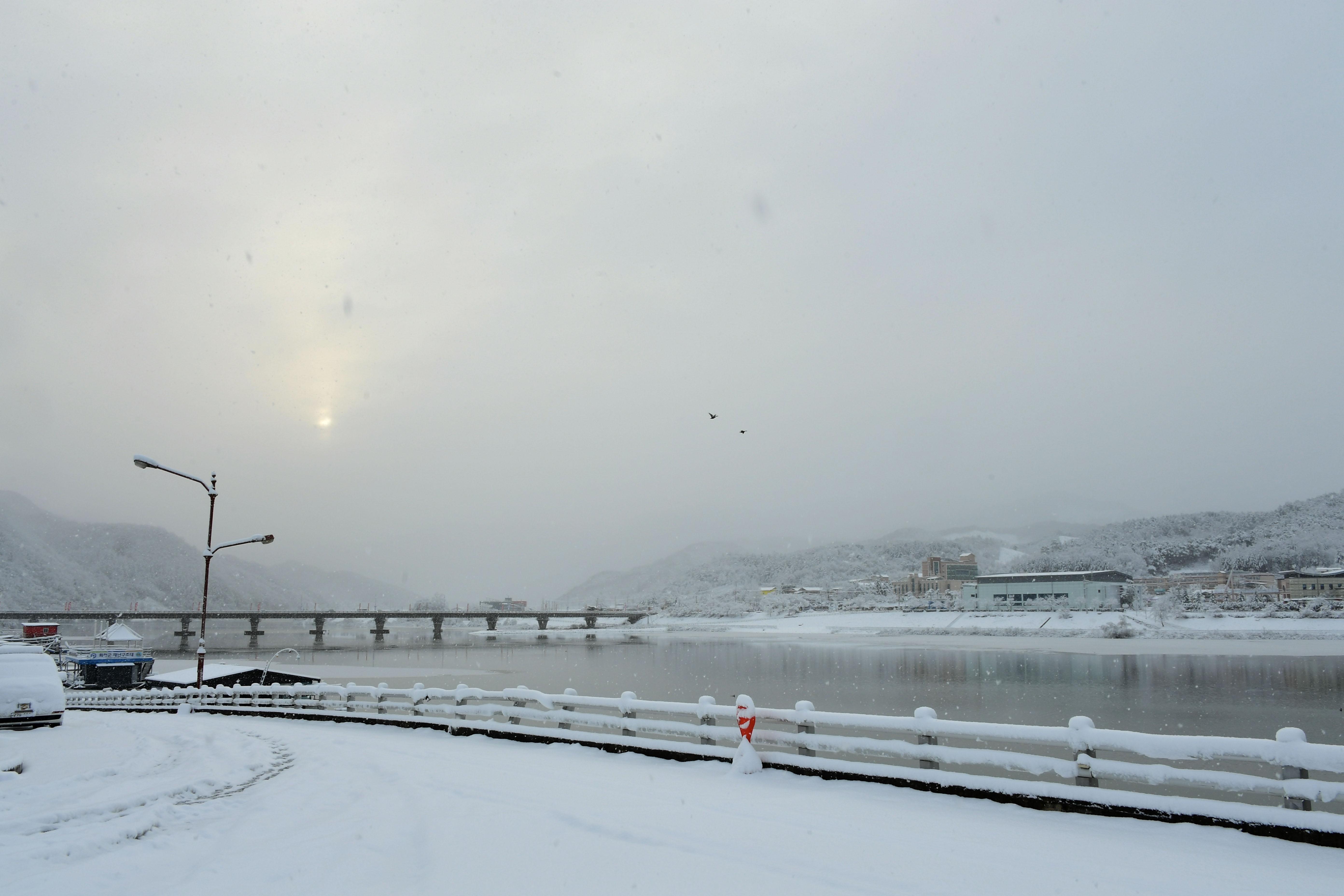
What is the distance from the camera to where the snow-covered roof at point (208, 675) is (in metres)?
50.3

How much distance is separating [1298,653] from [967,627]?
48.3 metres

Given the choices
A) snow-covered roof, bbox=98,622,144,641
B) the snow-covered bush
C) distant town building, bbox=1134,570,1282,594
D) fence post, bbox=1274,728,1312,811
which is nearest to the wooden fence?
fence post, bbox=1274,728,1312,811

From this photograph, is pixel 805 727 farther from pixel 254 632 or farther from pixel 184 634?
pixel 254 632

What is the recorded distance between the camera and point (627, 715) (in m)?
15.1

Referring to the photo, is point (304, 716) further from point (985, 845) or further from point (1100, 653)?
point (1100, 653)

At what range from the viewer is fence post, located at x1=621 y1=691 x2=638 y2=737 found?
14898 millimetres

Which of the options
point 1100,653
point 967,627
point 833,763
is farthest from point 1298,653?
point 833,763

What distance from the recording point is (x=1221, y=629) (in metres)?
89.6

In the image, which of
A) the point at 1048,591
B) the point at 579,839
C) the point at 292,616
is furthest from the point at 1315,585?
the point at 292,616

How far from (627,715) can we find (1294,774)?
10.1 meters

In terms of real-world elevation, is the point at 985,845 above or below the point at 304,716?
above

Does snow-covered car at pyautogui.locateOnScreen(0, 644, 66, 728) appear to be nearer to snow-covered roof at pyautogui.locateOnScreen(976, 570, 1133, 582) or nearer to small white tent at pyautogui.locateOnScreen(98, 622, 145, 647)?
small white tent at pyautogui.locateOnScreen(98, 622, 145, 647)

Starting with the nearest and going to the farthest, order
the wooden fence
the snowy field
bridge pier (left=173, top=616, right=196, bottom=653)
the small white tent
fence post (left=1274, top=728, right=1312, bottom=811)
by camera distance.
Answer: the snowy field → fence post (left=1274, top=728, right=1312, bottom=811) → the wooden fence → the small white tent → bridge pier (left=173, top=616, right=196, bottom=653)

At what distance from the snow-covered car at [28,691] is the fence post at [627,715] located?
1347 cm
